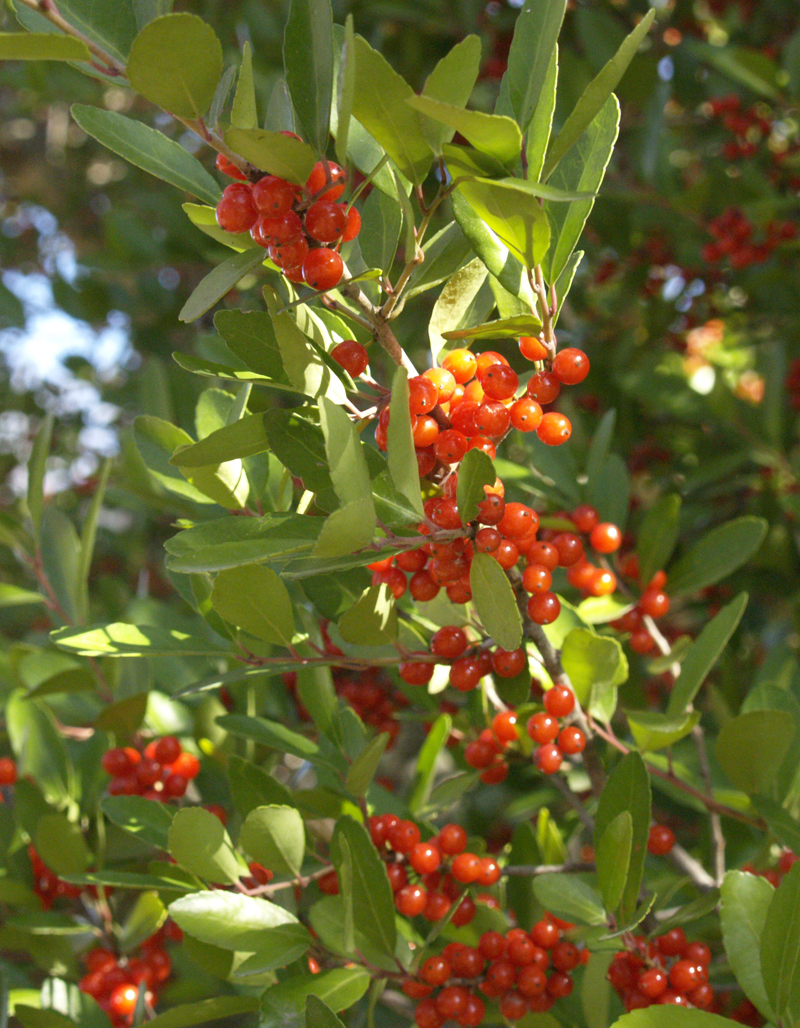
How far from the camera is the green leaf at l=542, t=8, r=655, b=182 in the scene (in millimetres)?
652

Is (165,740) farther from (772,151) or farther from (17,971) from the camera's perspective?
(772,151)

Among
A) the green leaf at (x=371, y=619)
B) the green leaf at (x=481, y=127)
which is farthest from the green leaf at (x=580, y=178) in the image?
the green leaf at (x=371, y=619)

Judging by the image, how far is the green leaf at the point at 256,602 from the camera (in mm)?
859

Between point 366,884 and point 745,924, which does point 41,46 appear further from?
point 745,924

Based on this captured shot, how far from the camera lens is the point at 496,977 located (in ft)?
3.44

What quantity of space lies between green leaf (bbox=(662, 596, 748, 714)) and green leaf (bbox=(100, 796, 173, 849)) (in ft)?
2.20

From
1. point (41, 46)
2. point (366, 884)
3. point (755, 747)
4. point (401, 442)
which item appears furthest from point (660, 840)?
point (41, 46)

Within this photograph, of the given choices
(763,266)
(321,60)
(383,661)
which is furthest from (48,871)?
(763,266)

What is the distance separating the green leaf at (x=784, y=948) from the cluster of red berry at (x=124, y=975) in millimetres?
819

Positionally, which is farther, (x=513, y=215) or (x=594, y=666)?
(x=594, y=666)

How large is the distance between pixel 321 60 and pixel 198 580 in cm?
61

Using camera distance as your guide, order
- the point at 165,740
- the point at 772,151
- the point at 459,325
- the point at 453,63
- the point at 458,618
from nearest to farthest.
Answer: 1. the point at 453,63
2. the point at 459,325
3. the point at 458,618
4. the point at 165,740
5. the point at 772,151

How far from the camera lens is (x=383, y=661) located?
1.01m

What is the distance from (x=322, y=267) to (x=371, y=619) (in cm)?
35
